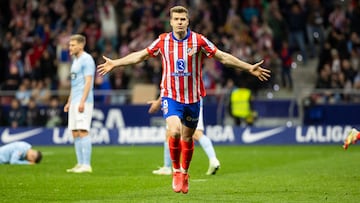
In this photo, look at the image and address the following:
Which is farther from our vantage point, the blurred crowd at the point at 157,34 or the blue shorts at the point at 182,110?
the blurred crowd at the point at 157,34

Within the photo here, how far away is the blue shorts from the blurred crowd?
1576 cm

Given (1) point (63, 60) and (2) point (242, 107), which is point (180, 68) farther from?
(1) point (63, 60)

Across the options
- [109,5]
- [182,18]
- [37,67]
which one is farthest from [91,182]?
[109,5]

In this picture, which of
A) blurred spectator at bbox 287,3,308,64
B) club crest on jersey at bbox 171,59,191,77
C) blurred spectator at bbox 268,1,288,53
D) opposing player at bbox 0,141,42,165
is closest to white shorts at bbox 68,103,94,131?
opposing player at bbox 0,141,42,165

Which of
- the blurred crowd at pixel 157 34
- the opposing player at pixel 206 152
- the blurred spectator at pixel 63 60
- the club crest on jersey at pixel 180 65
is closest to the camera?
the club crest on jersey at pixel 180 65

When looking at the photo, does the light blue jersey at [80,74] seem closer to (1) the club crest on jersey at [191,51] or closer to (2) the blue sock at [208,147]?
(2) the blue sock at [208,147]

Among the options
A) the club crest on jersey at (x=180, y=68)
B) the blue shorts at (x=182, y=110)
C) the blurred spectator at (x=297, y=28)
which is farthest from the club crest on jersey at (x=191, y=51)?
the blurred spectator at (x=297, y=28)

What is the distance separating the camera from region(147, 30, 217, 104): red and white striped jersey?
12336mm

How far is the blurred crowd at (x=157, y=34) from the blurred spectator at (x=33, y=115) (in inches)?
8.7

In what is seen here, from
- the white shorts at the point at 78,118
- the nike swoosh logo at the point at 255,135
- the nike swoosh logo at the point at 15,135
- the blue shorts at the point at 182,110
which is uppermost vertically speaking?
the blue shorts at the point at 182,110

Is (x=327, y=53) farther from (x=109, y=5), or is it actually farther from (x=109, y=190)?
(x=109, y=190)

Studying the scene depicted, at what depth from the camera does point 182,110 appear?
1248 cm

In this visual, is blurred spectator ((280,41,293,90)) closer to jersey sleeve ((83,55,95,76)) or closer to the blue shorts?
jersey sleeve ((83,55,95,76))

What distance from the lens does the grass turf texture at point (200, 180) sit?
12094mm
